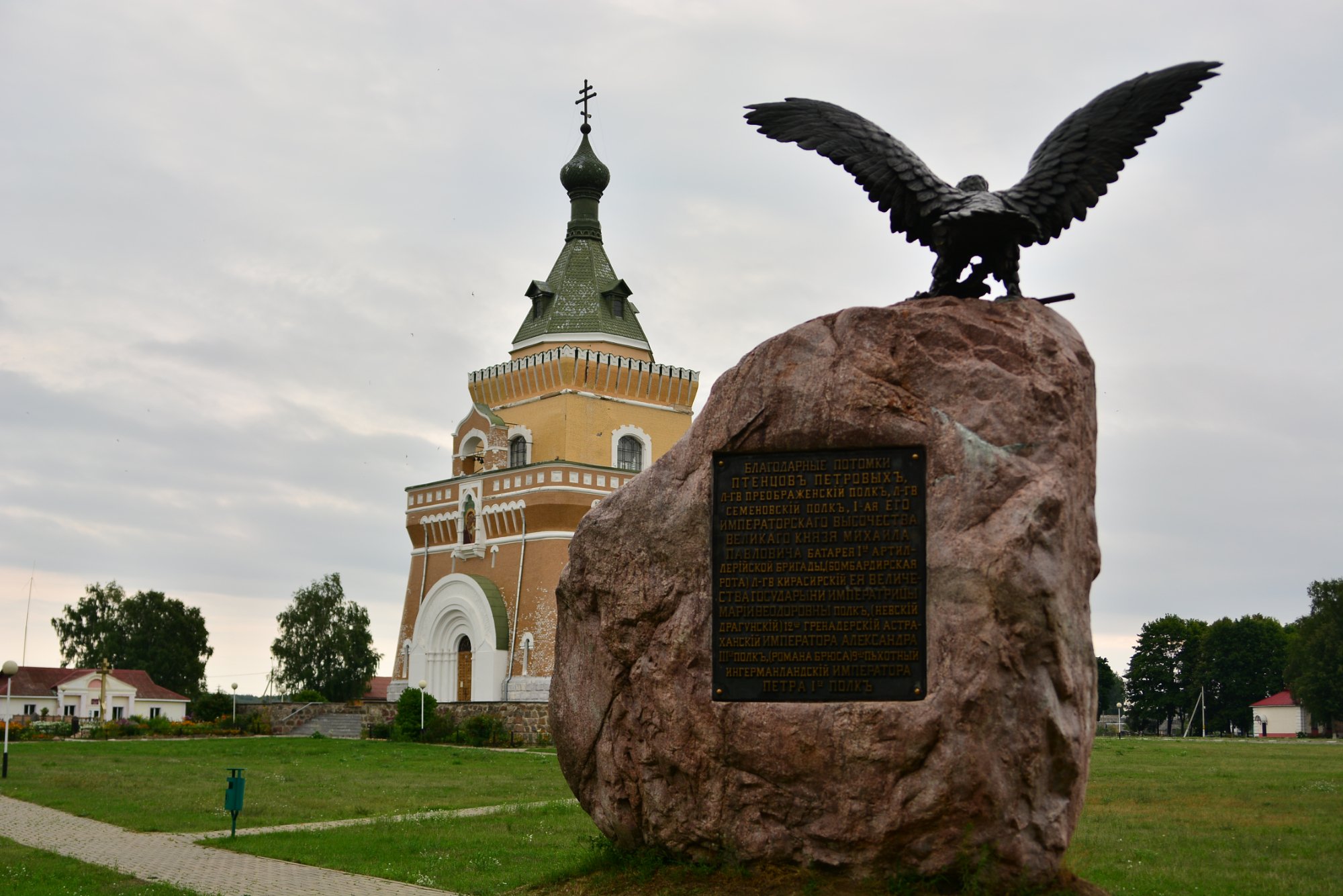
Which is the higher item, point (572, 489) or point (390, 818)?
point (572, 489)

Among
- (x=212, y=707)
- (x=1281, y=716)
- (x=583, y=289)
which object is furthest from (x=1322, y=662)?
(x=212, y=707)

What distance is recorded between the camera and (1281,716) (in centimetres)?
7125

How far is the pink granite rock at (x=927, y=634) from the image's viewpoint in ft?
28.4

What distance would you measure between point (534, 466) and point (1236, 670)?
47883mm

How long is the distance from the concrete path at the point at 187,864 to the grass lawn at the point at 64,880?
227 mm

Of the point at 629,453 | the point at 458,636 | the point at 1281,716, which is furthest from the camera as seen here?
the point at 1281,716

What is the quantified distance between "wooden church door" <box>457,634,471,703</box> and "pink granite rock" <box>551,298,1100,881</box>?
114ft

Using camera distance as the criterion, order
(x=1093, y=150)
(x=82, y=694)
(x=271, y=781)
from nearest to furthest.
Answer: (x=1093, y=150) < (x=271, y=781) < (x=82, y=694)

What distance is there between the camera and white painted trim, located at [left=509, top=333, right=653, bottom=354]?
47.1 metres

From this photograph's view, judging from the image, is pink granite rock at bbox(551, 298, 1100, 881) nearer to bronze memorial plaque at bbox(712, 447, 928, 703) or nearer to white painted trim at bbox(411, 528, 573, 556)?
bronze memorial plaque at bbox(712, 447, 928, 703)

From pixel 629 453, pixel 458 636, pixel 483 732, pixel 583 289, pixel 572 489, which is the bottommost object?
pixel 483 732

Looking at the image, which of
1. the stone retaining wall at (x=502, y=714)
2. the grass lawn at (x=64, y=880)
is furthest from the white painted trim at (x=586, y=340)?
the grass lawn at (x=64, y=880)

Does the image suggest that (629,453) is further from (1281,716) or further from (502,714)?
(1281,716)

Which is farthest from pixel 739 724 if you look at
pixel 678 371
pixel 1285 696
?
pixel 1285 696
